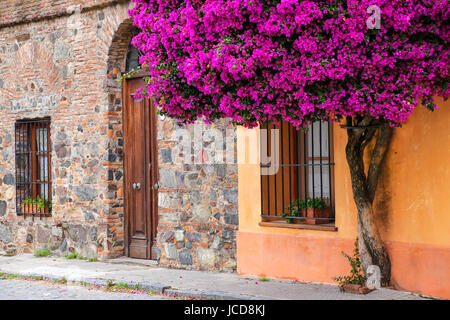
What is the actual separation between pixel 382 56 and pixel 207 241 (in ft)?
14.3

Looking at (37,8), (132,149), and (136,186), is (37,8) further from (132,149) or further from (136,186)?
(136,186)

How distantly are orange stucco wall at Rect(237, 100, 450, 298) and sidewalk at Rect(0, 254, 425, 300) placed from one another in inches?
9.2

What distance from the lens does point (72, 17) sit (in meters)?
11.5

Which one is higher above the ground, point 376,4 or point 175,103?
point 376,4

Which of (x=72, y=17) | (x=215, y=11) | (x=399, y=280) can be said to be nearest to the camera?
(x=215, y=11)

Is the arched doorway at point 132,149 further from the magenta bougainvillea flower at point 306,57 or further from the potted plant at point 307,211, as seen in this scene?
the magenta bougainvillea flower at point 306,57

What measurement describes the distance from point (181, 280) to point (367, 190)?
2.81 metres

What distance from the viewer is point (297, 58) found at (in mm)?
6496

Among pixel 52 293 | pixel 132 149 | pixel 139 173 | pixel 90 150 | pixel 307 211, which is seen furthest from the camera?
pixel 90 150

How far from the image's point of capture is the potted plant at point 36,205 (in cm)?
1205

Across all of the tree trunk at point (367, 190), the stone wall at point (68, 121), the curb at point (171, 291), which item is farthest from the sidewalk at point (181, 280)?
the stone wall at point (68, 121)

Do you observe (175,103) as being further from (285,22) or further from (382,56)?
(382,56)

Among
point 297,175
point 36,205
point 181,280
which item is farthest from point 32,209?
point 297,175
